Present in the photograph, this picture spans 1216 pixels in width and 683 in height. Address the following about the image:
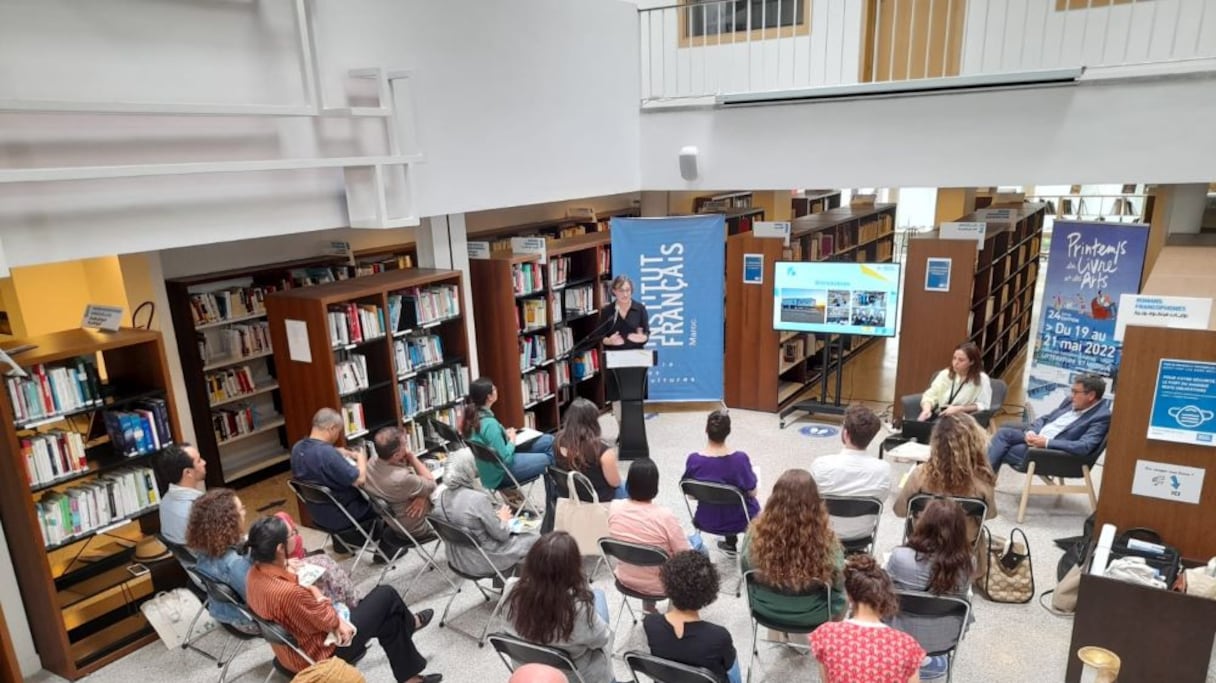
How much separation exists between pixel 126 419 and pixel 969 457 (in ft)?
16.4

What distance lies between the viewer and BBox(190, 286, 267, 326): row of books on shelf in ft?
20.5

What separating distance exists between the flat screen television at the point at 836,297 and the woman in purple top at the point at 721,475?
10.3 feet

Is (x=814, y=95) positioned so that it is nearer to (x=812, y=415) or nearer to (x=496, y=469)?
(x=812, y=415)

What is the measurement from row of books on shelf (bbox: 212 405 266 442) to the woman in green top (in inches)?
110

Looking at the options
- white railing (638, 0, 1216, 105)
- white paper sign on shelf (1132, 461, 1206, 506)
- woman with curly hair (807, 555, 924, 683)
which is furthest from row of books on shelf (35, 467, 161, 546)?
white paper sign on shelf (1132, 461, 1206, 506)

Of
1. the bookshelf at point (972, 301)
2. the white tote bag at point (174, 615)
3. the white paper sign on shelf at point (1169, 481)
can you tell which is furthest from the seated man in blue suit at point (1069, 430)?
the white tote bag at point (174, 615)

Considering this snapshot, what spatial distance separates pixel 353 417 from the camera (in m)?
5.66

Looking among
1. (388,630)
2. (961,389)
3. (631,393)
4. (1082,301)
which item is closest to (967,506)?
(961,389)

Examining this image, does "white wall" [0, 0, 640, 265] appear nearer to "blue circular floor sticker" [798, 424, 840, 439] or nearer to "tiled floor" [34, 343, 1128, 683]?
"tiled floor" [34, 343, 1128, 683]

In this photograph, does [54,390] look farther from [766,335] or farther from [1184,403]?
[766,335]

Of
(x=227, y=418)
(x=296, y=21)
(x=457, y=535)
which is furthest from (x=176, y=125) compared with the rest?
(x=227, y=418)

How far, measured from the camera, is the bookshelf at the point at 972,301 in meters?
6.92

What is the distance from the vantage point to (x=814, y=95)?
20.5ft

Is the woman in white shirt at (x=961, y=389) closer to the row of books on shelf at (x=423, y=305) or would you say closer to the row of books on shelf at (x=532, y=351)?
the row of books on shelf at (x=532, y=351)
